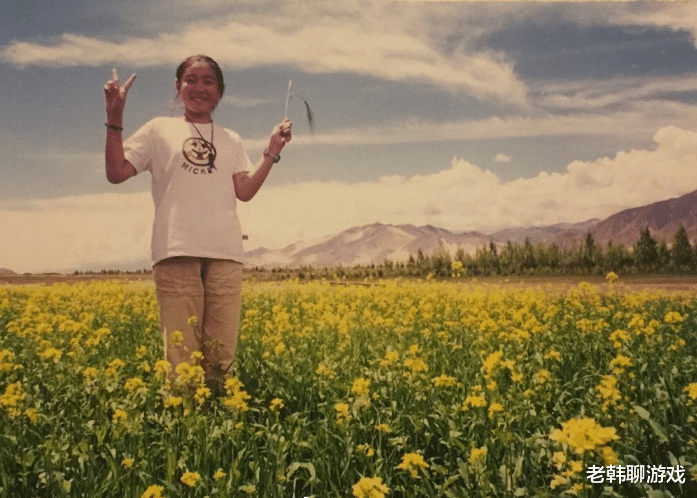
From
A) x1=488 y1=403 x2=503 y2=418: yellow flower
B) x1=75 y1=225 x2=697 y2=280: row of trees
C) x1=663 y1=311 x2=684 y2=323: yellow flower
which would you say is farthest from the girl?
x1=75 y1=225 x2=697 y2=280: row of trees

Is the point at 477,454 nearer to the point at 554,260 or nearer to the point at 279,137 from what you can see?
the point at 279,137

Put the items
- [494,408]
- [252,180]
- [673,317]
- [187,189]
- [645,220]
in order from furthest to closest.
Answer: [645,220] < [673,317] < [252,180] < [187,189] < [494,408]

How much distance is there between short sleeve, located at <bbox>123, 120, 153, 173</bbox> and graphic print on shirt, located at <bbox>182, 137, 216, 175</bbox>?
0.24 m

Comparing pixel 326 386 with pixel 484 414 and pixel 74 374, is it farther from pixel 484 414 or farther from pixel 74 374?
pixel 74 374

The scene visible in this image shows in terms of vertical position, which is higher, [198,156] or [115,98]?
[115,98]

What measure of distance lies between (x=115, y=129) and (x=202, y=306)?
1.23 meters

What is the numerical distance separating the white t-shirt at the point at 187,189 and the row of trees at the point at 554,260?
526 inches

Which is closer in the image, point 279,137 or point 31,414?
point 31,414

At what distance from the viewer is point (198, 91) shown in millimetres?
3902

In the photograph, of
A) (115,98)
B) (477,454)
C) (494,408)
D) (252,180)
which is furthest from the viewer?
(252,180)

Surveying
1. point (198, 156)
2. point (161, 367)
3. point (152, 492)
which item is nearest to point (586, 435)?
point (152, 492)

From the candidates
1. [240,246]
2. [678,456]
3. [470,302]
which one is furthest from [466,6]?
[678,456]

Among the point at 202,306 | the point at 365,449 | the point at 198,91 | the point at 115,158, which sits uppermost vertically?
the point at 198,91

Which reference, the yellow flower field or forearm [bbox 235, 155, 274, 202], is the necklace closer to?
forearm [bbox 235, 155, 274, 202]
